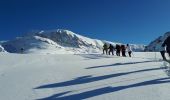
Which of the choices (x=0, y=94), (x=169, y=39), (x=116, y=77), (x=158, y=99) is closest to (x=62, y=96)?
(x=0, y=94)

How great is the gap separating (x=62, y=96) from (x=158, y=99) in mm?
2962

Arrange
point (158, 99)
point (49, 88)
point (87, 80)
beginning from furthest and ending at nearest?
point (87, 80) → point (49, 88) → point (158, 99)

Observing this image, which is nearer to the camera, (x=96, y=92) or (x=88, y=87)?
(x=96, y=92)

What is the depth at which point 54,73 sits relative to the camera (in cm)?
1662

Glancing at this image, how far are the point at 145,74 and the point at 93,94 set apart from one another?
15.6 ft

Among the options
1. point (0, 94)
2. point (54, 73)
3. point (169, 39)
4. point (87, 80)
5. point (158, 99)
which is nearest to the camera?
point (158, 99)

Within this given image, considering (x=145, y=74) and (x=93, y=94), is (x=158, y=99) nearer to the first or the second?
(x=93, y=94)

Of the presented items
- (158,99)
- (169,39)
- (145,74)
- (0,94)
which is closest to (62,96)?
(0,94)

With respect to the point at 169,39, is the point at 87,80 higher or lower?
lower

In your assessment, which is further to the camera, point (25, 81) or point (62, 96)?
point (25, 81)

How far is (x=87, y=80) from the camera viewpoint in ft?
46.1

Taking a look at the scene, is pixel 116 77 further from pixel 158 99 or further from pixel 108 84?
pixel 158 99

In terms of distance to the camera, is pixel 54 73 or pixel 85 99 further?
pixel 54 73

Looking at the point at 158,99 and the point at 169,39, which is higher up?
the point at 169,39
